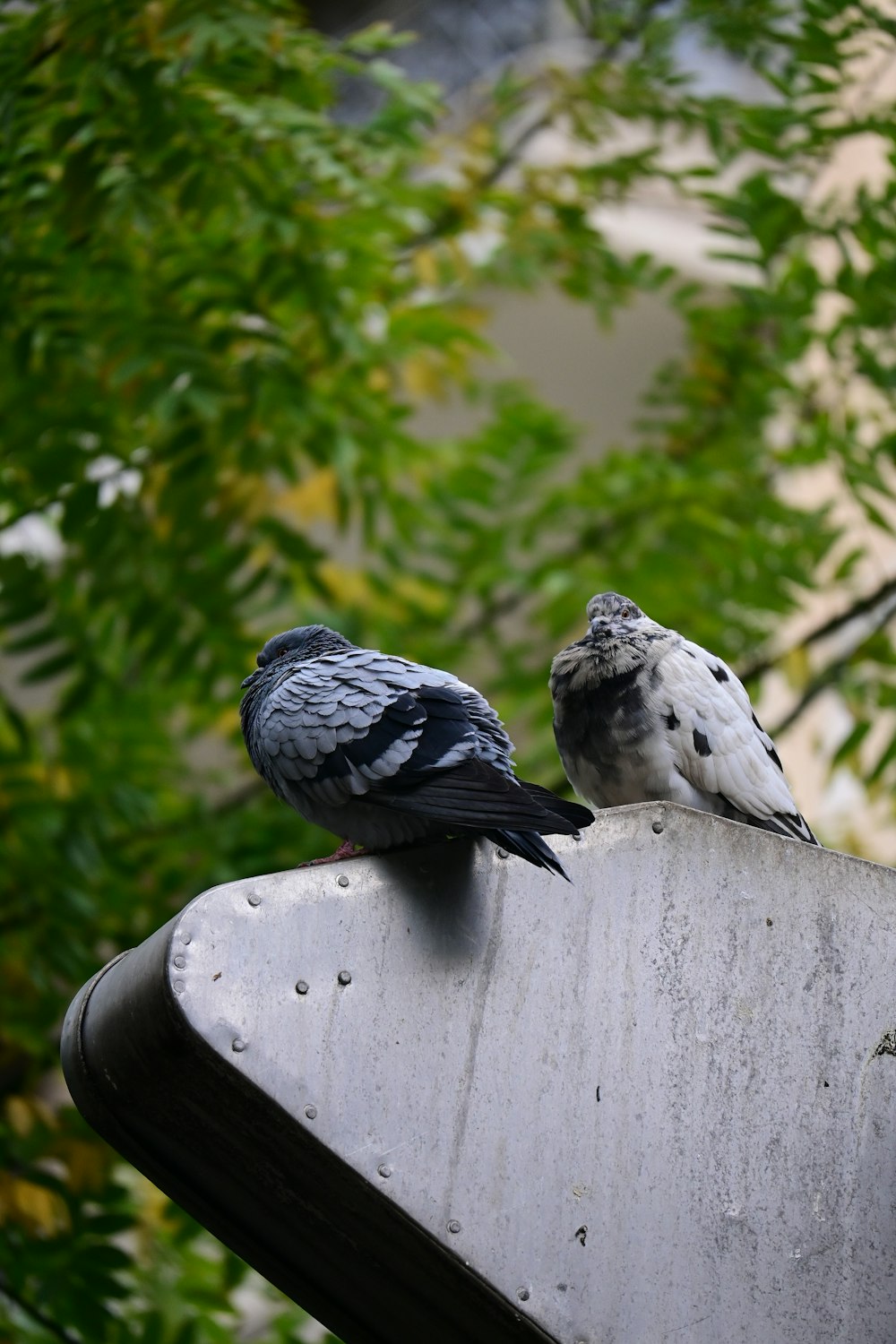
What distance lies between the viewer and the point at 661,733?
302 centimetres

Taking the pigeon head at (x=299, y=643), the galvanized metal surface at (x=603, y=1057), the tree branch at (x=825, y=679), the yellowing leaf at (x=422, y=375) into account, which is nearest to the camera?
the galvanized metal surface at (x=603, y=1057)

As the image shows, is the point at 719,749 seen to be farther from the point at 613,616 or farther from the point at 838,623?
the point at 838,623

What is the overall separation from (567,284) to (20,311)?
2370 millimetres

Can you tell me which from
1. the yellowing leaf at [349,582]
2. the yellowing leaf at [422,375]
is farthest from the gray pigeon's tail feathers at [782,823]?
the yellowing leaf at [422,375]

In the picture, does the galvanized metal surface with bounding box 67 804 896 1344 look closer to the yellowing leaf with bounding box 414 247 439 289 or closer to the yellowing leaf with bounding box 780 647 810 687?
the yellowing leaf with bounding box 780 647 810 687

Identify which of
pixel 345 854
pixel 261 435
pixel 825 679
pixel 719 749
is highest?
pixel 345 854

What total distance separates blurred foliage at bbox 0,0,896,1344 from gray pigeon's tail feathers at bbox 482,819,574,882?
2050mm

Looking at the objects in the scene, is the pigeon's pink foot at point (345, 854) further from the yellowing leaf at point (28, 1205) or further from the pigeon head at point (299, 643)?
the yellowing leaf at point (28, 1205)

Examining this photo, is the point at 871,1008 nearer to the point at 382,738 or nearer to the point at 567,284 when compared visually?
the point at 382,738

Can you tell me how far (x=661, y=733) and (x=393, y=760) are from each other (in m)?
0.95

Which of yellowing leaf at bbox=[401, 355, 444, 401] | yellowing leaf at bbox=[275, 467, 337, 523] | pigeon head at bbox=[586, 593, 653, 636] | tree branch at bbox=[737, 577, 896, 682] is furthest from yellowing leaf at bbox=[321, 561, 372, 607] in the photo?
pigeon head at bbox=[586, 593, 653, 636]

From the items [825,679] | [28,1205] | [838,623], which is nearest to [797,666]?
[825,679]

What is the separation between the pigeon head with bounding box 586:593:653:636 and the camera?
3.22m

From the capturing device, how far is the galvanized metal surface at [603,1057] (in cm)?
212
